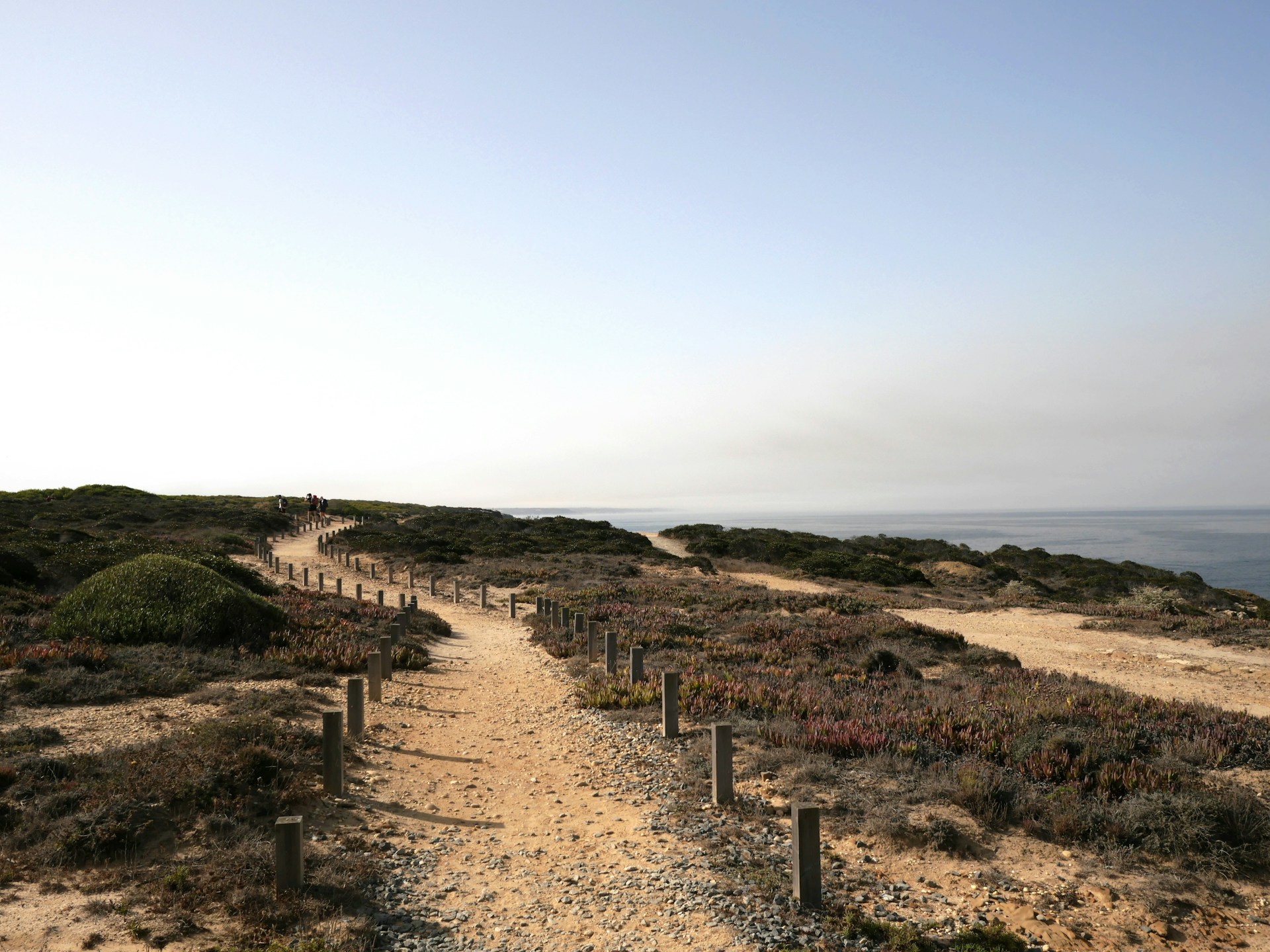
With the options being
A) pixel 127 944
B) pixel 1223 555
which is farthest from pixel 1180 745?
pixel 1223 555

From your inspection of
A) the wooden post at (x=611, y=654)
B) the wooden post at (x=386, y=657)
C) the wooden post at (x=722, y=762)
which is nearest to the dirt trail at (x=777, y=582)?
the wooden post at (x=611, y=654)

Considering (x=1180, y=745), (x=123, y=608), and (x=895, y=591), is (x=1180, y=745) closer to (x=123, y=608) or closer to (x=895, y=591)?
(x=123, y=608)

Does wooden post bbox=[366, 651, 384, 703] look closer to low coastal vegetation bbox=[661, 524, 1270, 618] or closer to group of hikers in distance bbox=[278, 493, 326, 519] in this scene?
low coastal vegetation bbox=[661, 524, 1270, 618]

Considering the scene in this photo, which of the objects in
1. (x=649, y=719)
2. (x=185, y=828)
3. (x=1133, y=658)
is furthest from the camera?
(x=1133, y=658)

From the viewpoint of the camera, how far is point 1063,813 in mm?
7043

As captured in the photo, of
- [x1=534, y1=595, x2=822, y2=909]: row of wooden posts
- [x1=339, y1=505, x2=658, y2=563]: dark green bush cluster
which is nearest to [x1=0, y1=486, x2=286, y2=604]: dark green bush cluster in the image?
[x1=339, y1=505, x2=658, y2=563]: dark green bush cluster

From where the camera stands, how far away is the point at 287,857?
5.55 m

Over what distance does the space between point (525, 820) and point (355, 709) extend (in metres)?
3.31

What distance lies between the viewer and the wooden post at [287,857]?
5520 mm

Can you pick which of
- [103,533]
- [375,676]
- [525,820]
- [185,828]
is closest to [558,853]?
[525,820]

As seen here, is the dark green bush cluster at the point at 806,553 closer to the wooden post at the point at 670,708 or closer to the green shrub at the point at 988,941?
the wooden post at the point at 670,708

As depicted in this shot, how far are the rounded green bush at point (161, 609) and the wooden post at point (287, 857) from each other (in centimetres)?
929

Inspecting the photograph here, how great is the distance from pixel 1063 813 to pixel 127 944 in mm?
7792

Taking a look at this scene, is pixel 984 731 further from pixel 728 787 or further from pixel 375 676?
pixel 375 676
